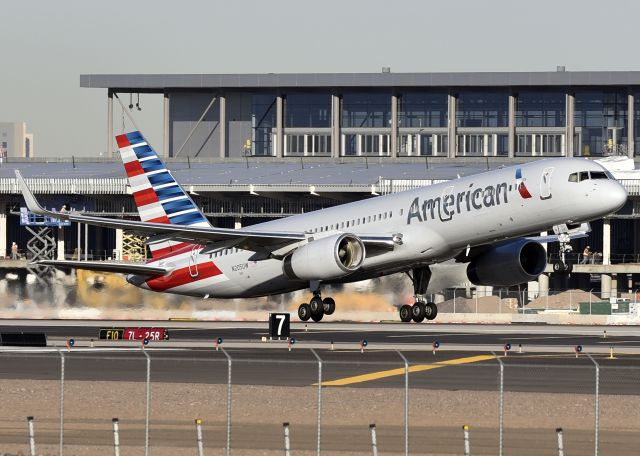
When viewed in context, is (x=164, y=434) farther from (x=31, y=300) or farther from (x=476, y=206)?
(x=31, y=300)

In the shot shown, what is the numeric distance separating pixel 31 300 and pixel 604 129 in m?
69.2

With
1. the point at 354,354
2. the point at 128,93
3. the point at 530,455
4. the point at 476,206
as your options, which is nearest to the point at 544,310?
the point at 476,206

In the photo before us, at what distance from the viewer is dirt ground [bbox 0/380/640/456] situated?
27.7m

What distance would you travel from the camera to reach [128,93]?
454 ft

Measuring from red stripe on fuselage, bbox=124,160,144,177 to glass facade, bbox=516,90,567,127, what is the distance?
66.0 meters

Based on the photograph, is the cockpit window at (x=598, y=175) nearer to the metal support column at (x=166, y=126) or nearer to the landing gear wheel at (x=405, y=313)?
the landing gear wheel at (x=405, y=313)

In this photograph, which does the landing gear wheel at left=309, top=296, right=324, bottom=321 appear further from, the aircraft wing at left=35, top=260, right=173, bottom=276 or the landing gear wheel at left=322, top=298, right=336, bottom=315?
the aircraft wing at left=35, top=260, right=173, bottom=276

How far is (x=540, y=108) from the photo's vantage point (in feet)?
418

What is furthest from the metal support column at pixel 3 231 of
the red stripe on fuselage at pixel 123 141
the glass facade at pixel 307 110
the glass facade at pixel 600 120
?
the glass facade at pixel 600 120

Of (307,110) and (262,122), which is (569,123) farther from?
(262,122)

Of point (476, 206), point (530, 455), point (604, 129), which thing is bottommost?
point (530, 455)

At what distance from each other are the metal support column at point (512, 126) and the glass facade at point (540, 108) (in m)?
1.20

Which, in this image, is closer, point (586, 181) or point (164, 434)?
point (164, 434)

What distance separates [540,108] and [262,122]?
→ 1051 inches
